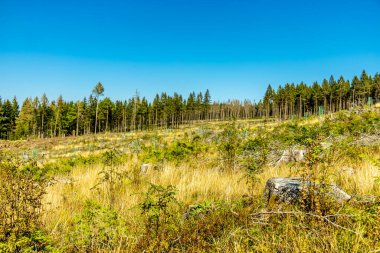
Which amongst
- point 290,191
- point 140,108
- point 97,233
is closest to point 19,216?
point 97,233

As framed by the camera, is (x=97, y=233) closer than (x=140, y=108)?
Yes

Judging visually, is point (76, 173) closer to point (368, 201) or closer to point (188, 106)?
point (368, 201)

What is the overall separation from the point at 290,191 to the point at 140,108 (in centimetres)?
8363

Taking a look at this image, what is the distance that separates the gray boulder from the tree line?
55591mm

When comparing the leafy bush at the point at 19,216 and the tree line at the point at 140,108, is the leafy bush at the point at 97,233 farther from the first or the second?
the tree line at the point at 140,108

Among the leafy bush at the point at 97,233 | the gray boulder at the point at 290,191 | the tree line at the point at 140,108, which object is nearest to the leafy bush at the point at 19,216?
the leafy bush at the point at 97,233

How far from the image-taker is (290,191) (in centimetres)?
303

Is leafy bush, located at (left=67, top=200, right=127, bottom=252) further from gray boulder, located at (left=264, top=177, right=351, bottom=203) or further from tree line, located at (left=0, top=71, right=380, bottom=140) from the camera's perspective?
tree line, located at (left=0, top=71, right=380, bottom=140)

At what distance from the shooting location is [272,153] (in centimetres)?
721

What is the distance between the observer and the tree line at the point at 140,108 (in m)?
67.6

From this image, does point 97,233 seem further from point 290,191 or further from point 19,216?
point 290,191

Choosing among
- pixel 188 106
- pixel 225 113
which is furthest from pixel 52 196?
pixel 225 113

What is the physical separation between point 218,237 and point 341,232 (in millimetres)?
1061

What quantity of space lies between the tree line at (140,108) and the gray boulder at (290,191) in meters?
55.6
